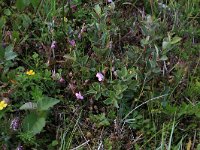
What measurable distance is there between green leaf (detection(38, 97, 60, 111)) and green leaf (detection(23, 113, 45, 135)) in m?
0.06

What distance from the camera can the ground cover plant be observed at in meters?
2.32

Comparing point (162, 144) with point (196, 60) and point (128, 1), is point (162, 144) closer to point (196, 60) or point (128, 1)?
point (196, 60)

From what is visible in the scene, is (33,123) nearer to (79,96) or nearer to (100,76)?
(79,96)

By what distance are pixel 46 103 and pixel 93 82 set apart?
1.25ft

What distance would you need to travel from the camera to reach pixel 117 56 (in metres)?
2.75

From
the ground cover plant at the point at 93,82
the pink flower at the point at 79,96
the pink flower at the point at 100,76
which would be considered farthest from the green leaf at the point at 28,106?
the pink flower at the point at 100,76

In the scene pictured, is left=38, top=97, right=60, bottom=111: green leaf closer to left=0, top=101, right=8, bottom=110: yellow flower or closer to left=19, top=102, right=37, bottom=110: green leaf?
left=19, top=102, right=37, bottom=110: green leaf

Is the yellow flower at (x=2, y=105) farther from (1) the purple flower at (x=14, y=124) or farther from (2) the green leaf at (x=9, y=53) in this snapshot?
(2) the green leaf at (x=9, y=53)

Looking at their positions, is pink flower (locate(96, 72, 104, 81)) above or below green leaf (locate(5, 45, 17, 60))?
below

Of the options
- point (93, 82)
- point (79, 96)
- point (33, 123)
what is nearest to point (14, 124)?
point (33, 123)

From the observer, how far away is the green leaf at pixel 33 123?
2.26 metres

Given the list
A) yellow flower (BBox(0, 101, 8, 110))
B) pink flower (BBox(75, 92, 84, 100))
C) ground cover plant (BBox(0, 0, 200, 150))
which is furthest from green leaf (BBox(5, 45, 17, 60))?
pink flower (BBox(75, 92, 84, 100))

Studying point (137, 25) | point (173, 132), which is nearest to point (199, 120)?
point (173, 132)

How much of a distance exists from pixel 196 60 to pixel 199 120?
1.51ft
